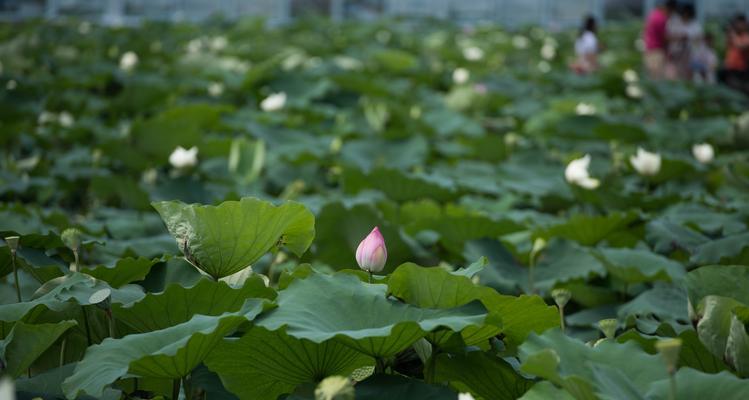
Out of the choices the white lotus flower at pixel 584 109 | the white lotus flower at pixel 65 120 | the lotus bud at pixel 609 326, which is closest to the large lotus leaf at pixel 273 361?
the lotus bud at pixel 609 326

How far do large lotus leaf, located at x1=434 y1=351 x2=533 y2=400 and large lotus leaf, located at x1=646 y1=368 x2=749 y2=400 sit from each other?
0.19m

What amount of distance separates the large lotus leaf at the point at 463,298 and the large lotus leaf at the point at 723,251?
0.87 metres

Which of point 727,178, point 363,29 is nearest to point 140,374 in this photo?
point 727,178

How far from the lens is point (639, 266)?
2131mm

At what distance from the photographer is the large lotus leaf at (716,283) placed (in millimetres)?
1438

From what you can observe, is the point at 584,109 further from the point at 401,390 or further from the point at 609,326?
the point at 401,390

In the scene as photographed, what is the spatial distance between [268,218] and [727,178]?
1.95 m

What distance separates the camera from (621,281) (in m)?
2.24

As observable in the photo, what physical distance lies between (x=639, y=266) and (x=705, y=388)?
109cm

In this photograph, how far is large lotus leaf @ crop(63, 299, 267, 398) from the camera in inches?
42.7

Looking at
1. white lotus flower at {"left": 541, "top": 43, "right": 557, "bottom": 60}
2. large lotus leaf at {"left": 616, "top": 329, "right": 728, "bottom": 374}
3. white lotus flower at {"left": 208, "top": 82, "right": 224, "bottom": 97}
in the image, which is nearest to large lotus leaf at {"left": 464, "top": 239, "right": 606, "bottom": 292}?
large lotus leaf at {"left": 616, "top": 329, "right": 728, "bottom": 374}

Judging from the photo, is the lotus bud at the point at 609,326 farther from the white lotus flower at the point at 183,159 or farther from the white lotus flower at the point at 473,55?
the white lotus flower at the point at 473,55

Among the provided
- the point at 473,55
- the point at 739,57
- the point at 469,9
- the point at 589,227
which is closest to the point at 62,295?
the point at 589,227

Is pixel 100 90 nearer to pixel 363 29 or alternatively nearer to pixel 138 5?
pixel 363 29
